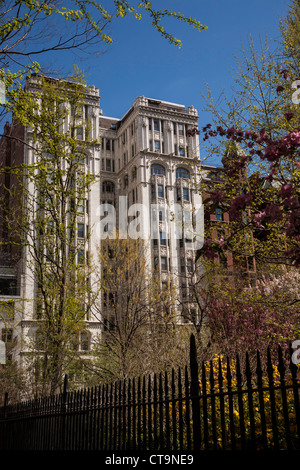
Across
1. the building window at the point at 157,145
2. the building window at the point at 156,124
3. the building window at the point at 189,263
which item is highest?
the building window at the point at 156,124

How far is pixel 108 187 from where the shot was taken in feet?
226

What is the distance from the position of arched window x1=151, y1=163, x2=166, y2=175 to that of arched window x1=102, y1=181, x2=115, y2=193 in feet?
26.6

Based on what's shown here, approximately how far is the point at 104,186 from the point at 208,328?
40.4m

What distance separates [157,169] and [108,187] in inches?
355

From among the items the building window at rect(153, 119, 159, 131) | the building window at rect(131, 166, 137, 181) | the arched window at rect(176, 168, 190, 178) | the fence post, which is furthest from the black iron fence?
the building window at rect(153, 119, 159, 131)

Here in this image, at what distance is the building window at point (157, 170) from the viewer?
63531 mm

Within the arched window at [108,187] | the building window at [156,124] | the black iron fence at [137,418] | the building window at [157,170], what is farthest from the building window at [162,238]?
the black iron fence at [137,418]

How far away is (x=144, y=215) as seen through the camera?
59875 mm

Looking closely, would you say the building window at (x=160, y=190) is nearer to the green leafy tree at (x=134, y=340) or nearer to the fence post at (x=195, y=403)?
the green leafy tree at (x=134, y=340)

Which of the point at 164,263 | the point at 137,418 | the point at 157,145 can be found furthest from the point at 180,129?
the point at 137,418

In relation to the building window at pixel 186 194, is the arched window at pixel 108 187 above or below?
above
